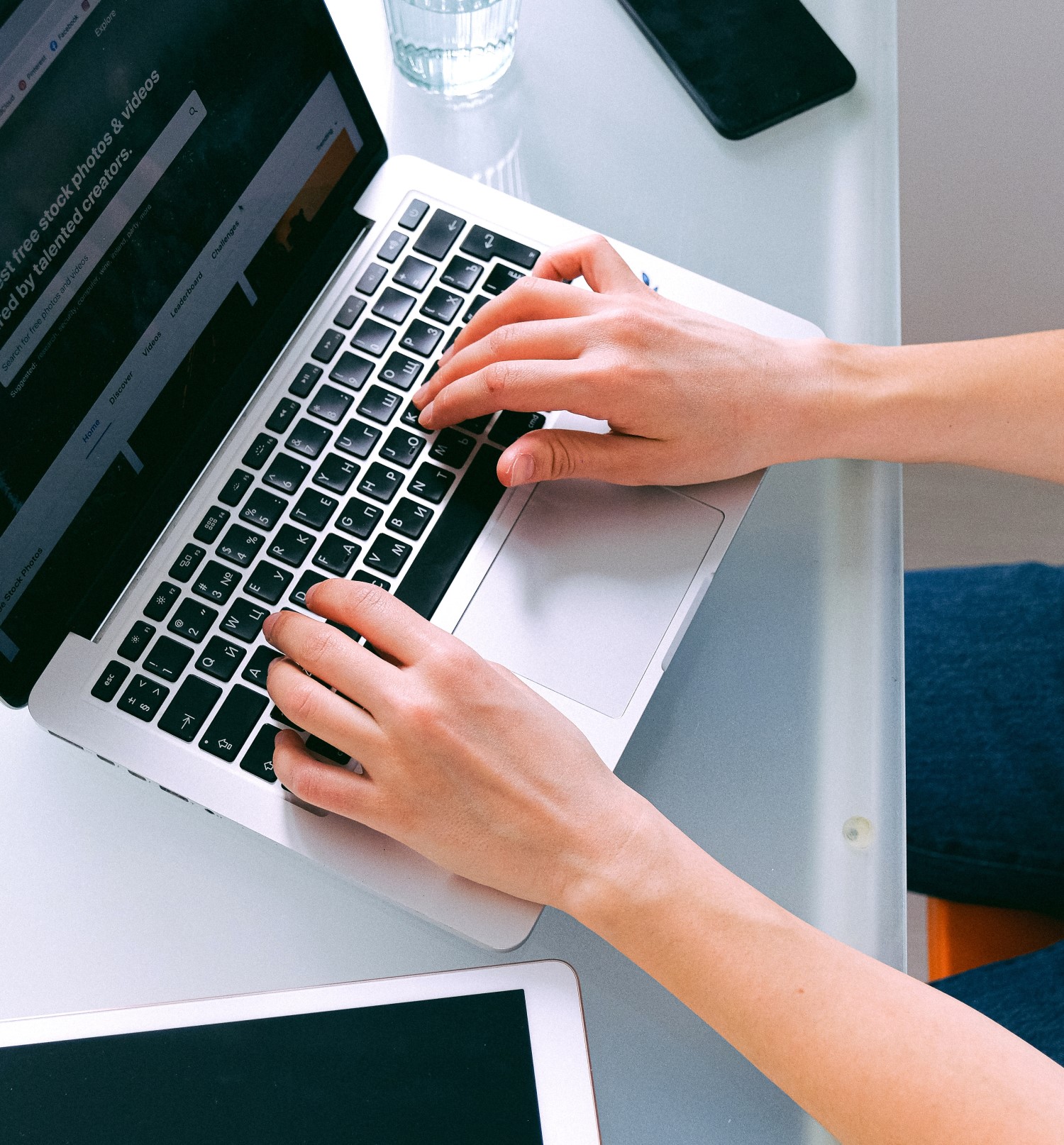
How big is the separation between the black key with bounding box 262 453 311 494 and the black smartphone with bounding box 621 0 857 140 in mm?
417

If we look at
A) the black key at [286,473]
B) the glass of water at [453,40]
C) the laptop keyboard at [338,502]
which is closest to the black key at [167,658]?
the laptop keyboard at [338,502]

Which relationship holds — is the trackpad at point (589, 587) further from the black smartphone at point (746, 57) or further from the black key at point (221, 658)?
the black smartphone at point (746, 57)

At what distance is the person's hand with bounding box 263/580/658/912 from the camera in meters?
0.53

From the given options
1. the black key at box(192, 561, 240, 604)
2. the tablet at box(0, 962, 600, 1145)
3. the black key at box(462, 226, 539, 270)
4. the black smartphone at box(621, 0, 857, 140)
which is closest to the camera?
the tablet at box(0, 962, 600, 1145)

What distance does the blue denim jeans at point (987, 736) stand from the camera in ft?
2.47

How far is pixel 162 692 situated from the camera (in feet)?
1.84

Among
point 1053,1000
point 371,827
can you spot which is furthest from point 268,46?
point 1053,1000

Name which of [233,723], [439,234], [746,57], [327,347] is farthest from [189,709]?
[746,57]

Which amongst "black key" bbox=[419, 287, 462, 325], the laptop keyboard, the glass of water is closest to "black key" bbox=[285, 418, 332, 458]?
the laptop keyboard

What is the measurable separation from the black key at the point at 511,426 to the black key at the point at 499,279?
0.09m

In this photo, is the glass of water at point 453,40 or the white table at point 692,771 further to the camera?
the glass of water at point 453,40

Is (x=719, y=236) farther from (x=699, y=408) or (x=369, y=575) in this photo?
(x=369, y=575)

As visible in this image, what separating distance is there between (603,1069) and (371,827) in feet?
0.57

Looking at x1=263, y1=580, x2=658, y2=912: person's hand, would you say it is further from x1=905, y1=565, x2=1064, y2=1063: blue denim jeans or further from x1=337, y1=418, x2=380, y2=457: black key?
x1=905, y1=565, x2=1064, y2=1063: blue denim jeans
